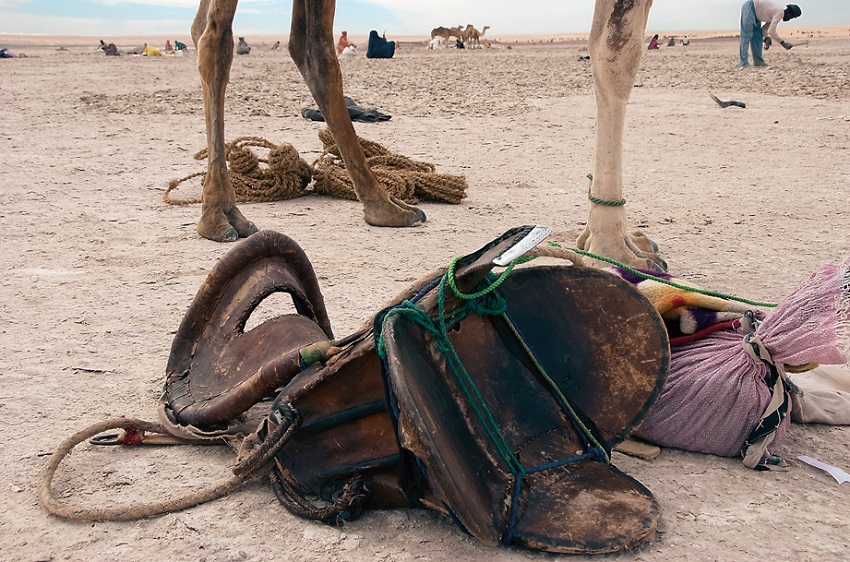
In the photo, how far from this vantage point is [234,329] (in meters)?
2.36

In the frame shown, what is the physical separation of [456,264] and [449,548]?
0.64m

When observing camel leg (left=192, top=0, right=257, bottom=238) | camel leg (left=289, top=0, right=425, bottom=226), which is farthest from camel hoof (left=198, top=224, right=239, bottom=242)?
camel leg (left=289, top=0, right=425, bottom=226)

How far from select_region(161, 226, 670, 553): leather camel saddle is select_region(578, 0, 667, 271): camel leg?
140cm

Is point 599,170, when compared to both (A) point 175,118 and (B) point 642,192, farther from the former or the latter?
(A) point 175,118

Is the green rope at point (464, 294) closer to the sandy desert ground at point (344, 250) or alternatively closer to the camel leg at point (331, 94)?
the sandy desert ground at point (344, 250)

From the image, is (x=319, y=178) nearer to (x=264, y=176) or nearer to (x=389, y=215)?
(x=264, y=176)

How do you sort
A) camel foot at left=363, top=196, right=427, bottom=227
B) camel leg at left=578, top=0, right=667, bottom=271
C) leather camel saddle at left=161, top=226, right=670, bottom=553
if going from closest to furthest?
leather camel saddle at left=161, top=226, right=670, bottom=553 → camel leg at left=578, top=0, right=667, bottom=271 → camel foot at left=363, top=196, right=427, bottom=227

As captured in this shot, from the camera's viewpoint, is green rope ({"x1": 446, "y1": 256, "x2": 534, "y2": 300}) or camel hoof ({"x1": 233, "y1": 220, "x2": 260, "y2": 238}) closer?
green rope ({"x1": 446, "y1": 256, "x2": 534, "y2": 300})

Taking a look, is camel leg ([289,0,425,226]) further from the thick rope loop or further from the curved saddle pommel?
the thick rope loop

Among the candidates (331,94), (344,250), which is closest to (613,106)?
(344,250)

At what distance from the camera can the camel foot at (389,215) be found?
4.52m

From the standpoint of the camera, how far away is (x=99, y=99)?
10273mm

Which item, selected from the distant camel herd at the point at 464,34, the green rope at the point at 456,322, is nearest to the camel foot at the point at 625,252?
the green rope at the point at 456,322

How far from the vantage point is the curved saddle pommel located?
2238 mm
